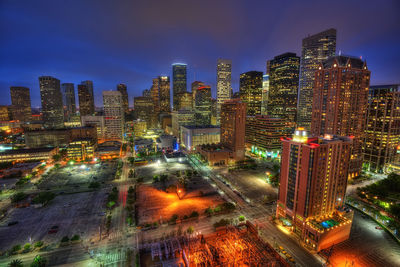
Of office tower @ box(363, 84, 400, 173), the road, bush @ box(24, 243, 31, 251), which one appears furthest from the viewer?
office tower @ box(363, 84, 400, 173)

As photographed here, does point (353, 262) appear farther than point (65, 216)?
No

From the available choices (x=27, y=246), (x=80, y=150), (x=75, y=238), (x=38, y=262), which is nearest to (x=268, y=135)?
(x=75, y=238)

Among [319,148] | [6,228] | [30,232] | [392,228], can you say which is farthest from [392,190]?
[6,228]

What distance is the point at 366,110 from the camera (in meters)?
117

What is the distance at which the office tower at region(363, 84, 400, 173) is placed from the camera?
107688mm

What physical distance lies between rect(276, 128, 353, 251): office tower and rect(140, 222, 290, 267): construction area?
16.0 meters

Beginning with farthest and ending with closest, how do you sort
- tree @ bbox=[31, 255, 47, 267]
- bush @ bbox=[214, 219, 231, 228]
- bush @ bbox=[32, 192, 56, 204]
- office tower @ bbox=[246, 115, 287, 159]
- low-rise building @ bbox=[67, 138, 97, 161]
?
1. office tower @ bbox=[246, 115, 287, 159]
2. low-rise building @ bbox=[67, 138, 97, 161]
3. bush @ bbox=[32, 192, 56, 204]
4. bush @ bbox=[214, 219, 231, 228]
5. tree @ bbox=[31, 255, 47, 267]

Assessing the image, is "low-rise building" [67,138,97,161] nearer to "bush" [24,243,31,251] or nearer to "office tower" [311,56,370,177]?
"bush" [24,243,31,251]

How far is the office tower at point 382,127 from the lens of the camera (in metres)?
108

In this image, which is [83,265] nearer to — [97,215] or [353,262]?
[97,215]

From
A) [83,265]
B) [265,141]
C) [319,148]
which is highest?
[319,148]

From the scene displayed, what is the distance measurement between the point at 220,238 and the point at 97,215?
5114 cm

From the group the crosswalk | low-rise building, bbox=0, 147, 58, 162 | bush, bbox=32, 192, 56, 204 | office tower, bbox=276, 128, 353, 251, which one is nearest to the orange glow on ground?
the crosswalk

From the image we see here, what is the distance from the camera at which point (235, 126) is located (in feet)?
452
